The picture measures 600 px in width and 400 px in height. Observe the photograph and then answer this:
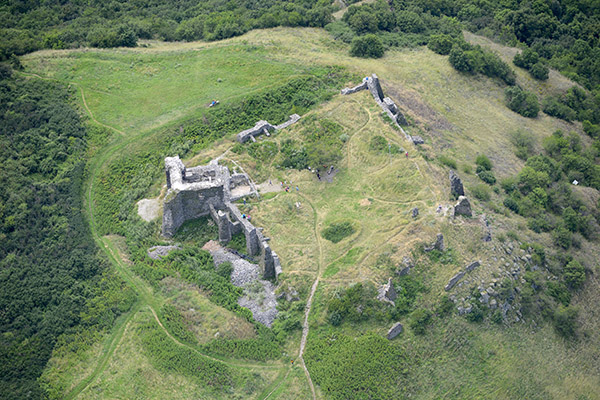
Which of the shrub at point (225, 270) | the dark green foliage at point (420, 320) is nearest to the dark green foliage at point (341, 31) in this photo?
the shrub at point (225, 270)

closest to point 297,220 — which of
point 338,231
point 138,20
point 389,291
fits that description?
point 338,231

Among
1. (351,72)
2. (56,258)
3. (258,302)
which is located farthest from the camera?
(351,72)

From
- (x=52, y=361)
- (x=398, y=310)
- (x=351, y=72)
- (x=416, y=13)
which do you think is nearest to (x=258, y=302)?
(x=398, y=310)

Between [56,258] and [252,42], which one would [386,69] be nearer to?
[252,42]

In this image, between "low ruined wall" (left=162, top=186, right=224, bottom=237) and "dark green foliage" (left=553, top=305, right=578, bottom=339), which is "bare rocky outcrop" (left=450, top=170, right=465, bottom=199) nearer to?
"dark green foliage" (left=553, top=305, right=578, bottom=339)

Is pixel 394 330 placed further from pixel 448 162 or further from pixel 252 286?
pixel 448 162

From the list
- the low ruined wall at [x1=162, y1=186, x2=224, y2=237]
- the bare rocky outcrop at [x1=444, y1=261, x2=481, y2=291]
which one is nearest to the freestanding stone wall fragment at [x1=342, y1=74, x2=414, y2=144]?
the bare rocky outcrop at [x1=444, y1=261, x2=481, y2=291]
